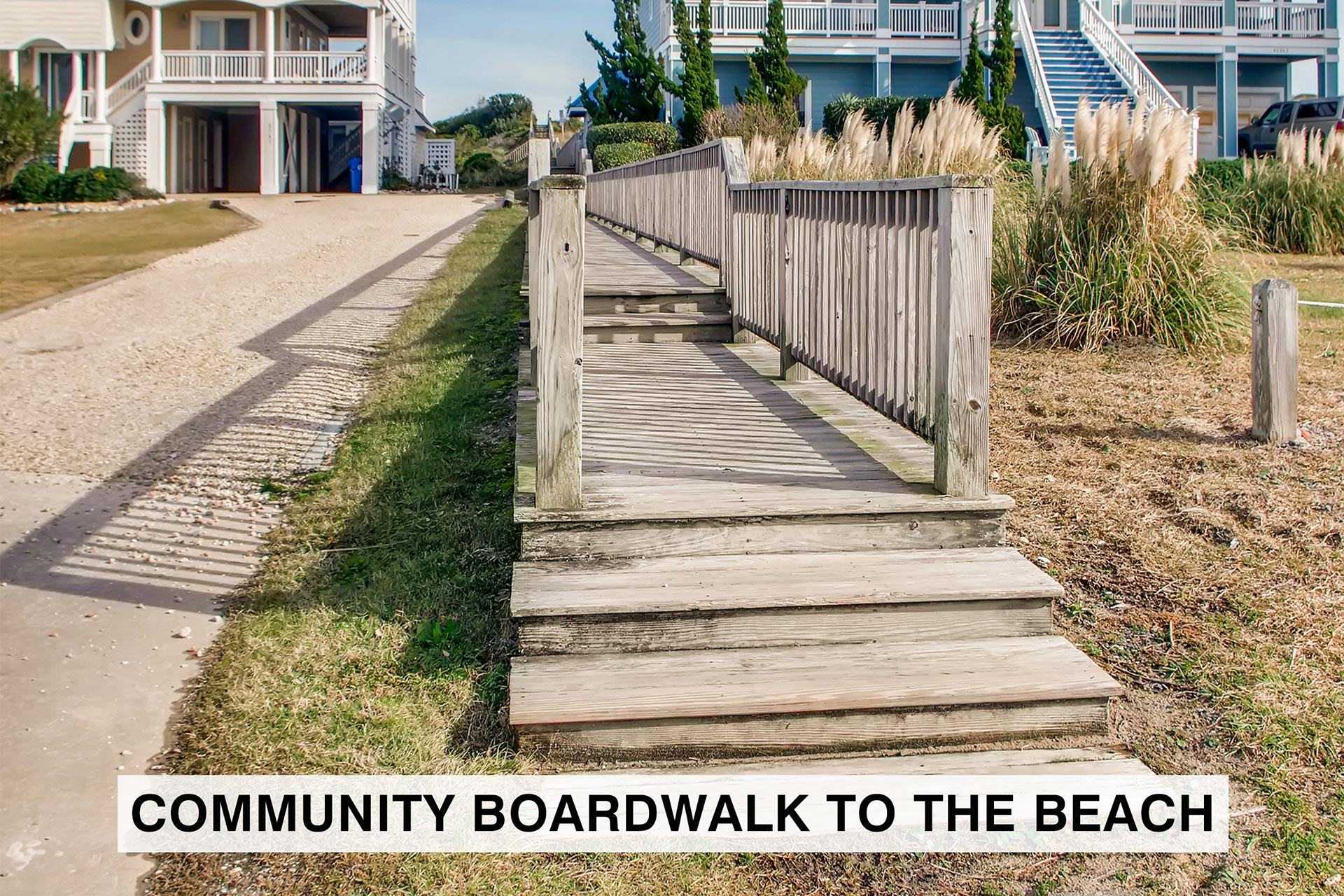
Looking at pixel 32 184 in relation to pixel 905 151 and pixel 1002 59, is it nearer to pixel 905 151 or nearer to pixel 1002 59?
pixel 1002 59

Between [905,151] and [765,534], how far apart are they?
722cm

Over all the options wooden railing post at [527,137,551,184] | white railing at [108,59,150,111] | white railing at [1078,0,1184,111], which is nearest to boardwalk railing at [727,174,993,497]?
wooden railing post at [527,137,551,184]

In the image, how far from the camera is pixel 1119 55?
29609mm

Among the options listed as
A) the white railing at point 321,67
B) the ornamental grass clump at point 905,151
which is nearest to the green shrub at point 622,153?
the white railing at point 321,67

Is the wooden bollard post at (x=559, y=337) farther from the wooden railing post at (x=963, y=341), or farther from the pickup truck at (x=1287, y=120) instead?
the pickup truck at (x=1287, y=120)

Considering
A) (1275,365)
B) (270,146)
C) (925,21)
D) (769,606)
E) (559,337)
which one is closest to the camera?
(769,606)

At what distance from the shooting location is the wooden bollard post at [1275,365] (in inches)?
238

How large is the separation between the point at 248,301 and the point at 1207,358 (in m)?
10.1

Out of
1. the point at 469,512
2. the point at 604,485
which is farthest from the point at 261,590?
the point at 604,485

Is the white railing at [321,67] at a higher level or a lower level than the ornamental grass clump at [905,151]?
higher

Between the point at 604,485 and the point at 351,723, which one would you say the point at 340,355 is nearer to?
the point at 604,485

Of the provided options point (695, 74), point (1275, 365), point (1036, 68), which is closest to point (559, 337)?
point (1275, 365)

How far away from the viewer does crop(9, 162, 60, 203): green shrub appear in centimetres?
2939

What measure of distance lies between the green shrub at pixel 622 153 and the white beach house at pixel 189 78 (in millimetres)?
8981
